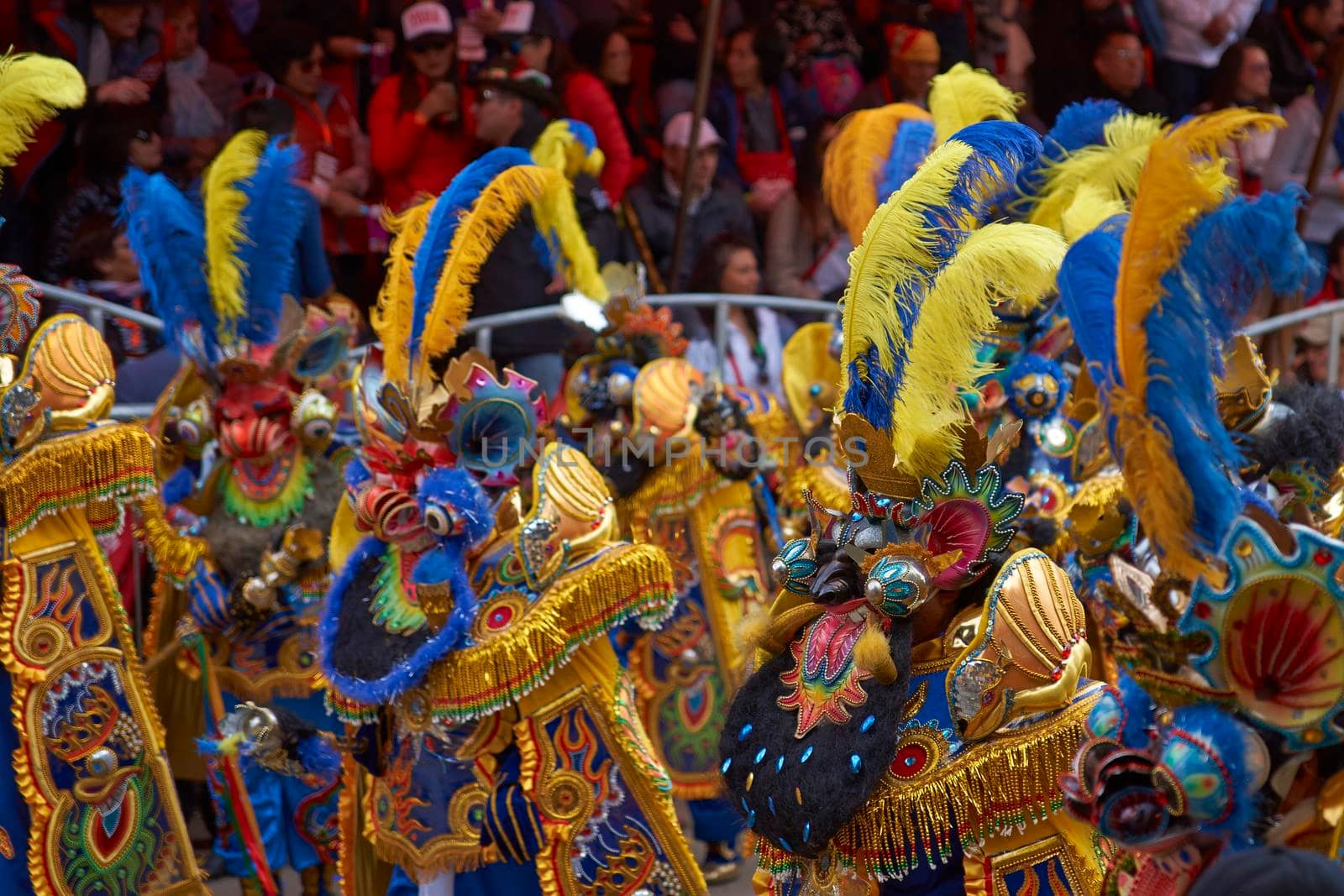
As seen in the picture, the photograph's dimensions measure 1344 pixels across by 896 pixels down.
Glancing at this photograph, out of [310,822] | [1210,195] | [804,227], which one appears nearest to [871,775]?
[1210,195]

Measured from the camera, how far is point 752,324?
7.77m

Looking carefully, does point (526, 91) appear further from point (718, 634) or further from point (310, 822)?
point (310, 822)

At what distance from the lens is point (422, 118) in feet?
24.6

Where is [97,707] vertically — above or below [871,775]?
below

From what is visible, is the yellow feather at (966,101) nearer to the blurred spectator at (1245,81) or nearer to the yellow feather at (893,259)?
the yellow feather at (893,259)

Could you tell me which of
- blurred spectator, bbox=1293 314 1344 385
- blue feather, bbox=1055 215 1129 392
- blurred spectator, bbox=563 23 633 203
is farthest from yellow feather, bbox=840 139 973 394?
blurred spectator, bbox=1293 314 1344 385

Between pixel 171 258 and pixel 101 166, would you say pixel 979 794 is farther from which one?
pixel 101 166

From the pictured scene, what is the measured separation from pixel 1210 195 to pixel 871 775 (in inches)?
46.6

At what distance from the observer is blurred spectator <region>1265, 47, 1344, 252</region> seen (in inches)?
348

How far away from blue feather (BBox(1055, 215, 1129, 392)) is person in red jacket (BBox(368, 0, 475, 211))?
5107 mm

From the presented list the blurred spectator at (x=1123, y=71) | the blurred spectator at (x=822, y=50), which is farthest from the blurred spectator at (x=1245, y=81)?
the blurred spectator at (x=822, y=50)

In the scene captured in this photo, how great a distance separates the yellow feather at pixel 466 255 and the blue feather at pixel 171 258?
150 cm

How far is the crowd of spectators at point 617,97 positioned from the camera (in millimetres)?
6988

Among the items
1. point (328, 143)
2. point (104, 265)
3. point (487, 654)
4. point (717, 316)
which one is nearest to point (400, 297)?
point (487, 654)
